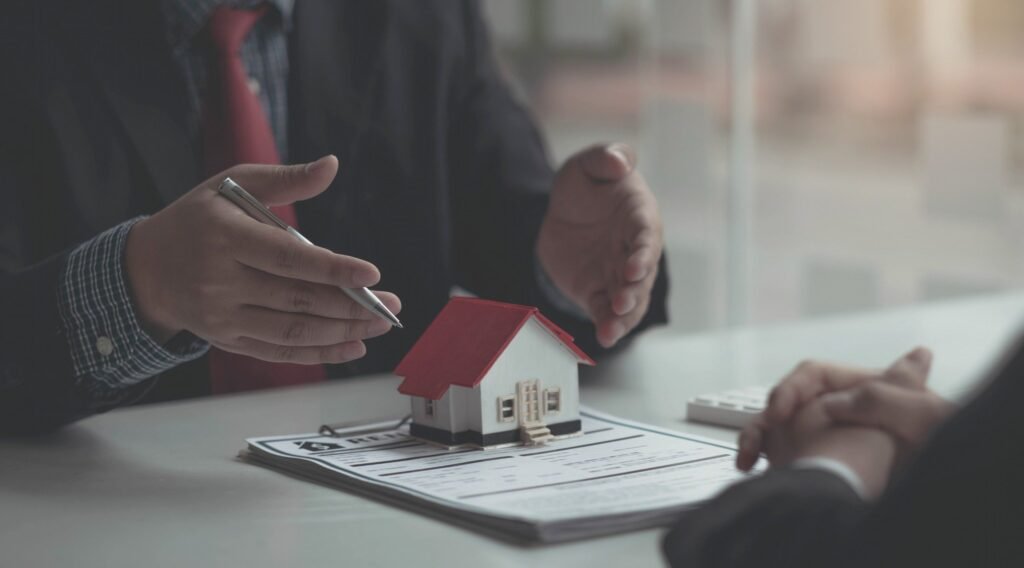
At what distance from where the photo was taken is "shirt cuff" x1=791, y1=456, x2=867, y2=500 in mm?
559

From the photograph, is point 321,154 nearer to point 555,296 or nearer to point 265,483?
point 555,296

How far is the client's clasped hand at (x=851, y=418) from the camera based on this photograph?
0.57 m

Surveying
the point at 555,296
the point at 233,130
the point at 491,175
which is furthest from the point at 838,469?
the point at 491,175

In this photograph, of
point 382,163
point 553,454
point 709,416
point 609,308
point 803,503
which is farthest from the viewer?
point 382,163

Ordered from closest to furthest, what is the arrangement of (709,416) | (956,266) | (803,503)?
(803,503) → (709,416) → (956,266)

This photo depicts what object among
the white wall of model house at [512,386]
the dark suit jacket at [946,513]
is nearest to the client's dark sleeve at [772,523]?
the dark suit jacket at [946,513]

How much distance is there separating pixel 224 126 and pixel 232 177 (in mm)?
503

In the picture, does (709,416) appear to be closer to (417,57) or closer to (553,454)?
(553,454)

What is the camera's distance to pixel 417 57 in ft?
4.95

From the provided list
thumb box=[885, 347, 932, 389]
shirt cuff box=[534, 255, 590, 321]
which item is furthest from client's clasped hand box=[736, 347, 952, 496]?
shirt cuff box=[534, 255, 590, 321]

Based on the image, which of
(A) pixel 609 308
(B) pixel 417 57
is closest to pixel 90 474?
(A) pixel 609 308

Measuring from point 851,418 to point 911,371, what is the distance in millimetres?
56

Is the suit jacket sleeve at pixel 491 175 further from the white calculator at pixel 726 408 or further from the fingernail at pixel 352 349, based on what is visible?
the fingernail at pixel 352 349

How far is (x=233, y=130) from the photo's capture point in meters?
1.29
